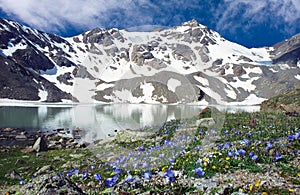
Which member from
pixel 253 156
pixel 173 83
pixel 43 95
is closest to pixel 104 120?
pixel 173 83

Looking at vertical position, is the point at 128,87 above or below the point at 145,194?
above

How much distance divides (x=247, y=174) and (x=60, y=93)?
206 meters

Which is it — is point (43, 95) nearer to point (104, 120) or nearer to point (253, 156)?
point (104, 120)

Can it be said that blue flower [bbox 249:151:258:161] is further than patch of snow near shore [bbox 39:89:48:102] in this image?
No

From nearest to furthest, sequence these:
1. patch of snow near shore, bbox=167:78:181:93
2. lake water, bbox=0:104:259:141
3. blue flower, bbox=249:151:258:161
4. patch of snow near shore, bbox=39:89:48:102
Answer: blue flower, bbox=249:151:258:161 < patch of snow near shore, bbox=167:78:181:93 < lake water, bbox=0:104:259:141 < patch of snow near shore, bbox=39:89:48:102

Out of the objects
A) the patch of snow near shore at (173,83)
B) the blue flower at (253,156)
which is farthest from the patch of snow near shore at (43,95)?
the blue flower at (253,156)

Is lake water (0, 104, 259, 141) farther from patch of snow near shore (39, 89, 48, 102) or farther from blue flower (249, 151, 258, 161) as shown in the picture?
patch of snow near shore (39, 89, 48, 102)

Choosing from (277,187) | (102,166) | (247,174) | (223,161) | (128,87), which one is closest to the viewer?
(277,187)

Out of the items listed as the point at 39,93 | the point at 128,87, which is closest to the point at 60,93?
the point at 39,93

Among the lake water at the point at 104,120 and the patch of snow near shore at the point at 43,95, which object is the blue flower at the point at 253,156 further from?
the patch of snow near shore at the point at 43,95

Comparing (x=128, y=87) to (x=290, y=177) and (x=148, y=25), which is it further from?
(x=290, y=177)

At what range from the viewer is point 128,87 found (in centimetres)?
1101

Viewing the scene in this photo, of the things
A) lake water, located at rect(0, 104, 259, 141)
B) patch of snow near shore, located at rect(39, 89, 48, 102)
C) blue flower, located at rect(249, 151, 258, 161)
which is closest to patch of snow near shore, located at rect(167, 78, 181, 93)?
lake water, located at rect(0, 104, 259, 141)

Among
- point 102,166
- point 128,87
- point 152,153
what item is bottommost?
point 102,166
